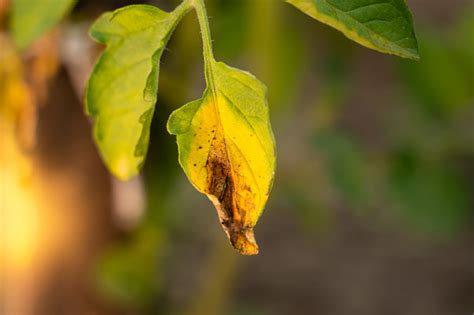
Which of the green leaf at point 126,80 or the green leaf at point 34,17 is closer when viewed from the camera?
the green leaf at point 126,80

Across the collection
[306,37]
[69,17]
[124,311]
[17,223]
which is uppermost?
[69,17]

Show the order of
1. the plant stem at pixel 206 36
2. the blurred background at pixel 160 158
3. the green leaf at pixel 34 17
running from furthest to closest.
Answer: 1. the blurred background at pixel 160 158
2. the green leaf at pixel 34 17
3. the plant stem at pixel 206 36

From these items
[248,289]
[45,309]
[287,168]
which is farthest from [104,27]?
[248,289]

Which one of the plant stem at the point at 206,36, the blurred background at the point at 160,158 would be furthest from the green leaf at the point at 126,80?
the blurred background at the point at 160,158

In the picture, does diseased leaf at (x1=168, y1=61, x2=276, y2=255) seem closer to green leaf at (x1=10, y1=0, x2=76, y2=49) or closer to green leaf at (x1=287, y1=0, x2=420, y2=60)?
green leaf at (x1=287, y1=0, x2=420, y2=60)

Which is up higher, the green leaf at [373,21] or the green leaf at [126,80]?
the green leaf at [373,21]

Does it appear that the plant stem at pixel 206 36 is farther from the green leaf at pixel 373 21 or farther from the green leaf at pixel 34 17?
the green leaf at pixel 34 17

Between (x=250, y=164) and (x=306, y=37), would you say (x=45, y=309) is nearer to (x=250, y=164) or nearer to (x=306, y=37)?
(x=306, y=37)

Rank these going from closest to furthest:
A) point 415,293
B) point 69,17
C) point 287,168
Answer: point 69,17 < point 287,168 < point 415,293
